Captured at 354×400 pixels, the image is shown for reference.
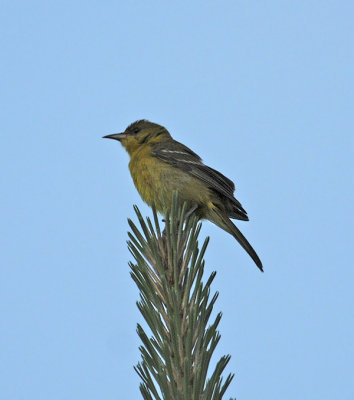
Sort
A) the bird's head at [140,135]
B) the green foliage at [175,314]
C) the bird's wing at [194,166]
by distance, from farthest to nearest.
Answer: the bird's head at [140,135] < the bird's wing at [194,166] < the green foliage at [175,314]

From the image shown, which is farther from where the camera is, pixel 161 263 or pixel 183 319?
pixel 161 263

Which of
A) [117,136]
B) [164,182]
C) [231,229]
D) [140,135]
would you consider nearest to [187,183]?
[164,182]

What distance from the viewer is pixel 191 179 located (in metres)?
6.70

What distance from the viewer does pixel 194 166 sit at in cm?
692

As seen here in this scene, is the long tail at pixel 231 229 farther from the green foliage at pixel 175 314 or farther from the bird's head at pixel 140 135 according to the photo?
the green foliage at pixel 175 314

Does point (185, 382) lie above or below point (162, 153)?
below

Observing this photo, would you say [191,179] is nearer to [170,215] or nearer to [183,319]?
[170,215]

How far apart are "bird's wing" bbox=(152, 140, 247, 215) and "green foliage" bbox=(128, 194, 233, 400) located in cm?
360

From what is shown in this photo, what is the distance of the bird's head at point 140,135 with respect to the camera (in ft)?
24.9

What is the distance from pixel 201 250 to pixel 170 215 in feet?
1.14

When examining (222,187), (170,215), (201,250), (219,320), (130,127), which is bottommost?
(219,320)

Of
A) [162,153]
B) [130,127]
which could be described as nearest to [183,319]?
[162,153]

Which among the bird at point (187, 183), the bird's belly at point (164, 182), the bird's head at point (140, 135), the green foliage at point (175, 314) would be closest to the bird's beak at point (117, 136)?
the bird's head at point (140, 135)

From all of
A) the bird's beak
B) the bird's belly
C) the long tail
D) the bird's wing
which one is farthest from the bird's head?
the long tail
